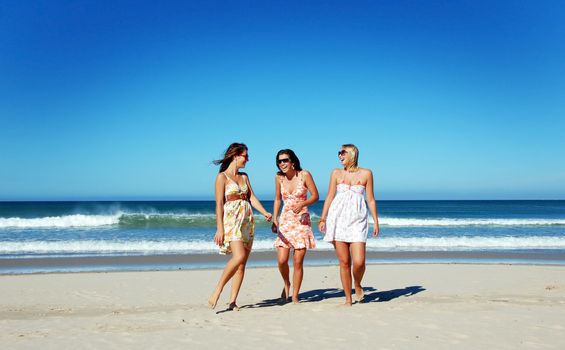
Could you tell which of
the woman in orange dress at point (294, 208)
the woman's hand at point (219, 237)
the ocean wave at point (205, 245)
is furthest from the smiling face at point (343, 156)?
the ocean wave at point (205, 245)

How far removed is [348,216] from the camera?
6.00 meters

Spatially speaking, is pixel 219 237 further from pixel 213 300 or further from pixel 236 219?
pixel 213 300

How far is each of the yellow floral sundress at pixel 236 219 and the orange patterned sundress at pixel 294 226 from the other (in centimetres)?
72

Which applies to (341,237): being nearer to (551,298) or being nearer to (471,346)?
(471,346)

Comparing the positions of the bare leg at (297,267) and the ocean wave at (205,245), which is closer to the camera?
the bare leg at (297,267)

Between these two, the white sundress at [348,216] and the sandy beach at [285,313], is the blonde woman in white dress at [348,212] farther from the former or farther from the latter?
the sandy beach at [285,313]

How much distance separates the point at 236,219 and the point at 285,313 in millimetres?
1216

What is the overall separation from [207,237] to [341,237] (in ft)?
45.9

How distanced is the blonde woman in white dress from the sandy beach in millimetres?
649

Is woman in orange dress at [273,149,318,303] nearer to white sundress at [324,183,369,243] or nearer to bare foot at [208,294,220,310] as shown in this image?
white sundress at [324,183,369,243]

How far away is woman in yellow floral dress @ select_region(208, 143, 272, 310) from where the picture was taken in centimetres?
568

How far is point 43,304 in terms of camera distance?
7145 millimetres

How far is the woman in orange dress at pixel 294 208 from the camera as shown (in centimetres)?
640

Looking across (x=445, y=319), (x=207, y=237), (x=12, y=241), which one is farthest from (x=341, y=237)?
(x=12, y=241)
